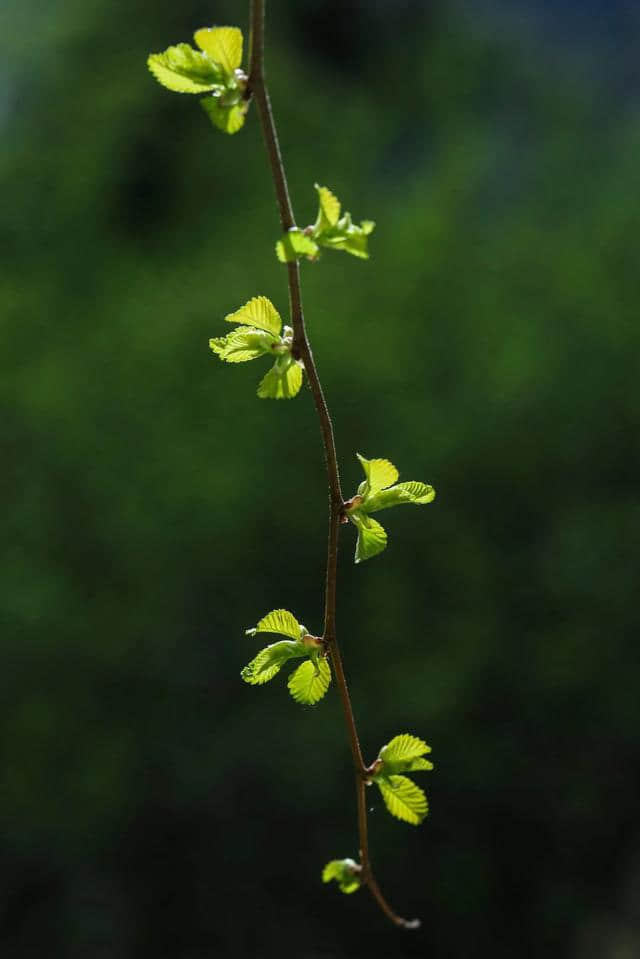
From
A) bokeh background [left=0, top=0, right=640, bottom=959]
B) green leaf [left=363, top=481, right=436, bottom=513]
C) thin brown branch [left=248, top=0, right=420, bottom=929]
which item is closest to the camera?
thin brown branch [left=248, top=0, right=420, bottom=929]

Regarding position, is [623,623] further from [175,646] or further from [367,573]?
[175,646]

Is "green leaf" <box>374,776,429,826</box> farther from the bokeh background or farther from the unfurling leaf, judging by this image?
the bokeh background

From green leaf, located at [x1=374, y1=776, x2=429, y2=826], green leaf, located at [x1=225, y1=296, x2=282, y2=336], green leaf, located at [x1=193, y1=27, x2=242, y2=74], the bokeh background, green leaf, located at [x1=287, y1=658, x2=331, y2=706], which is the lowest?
the bokeh background

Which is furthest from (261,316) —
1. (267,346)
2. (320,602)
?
(320,602)

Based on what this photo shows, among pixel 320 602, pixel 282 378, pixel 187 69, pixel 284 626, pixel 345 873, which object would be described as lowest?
pixel 320 602

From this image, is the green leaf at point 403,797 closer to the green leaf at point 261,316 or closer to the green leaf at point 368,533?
the green leaf at point 368,533

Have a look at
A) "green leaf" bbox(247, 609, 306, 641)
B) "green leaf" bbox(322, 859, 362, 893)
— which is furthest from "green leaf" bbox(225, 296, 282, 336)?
"green leaf" bbox(322, 859, 362, 893)

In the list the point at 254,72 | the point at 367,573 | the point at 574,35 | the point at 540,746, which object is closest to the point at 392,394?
the point at 367,573

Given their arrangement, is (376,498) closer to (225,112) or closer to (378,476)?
(378,476)
